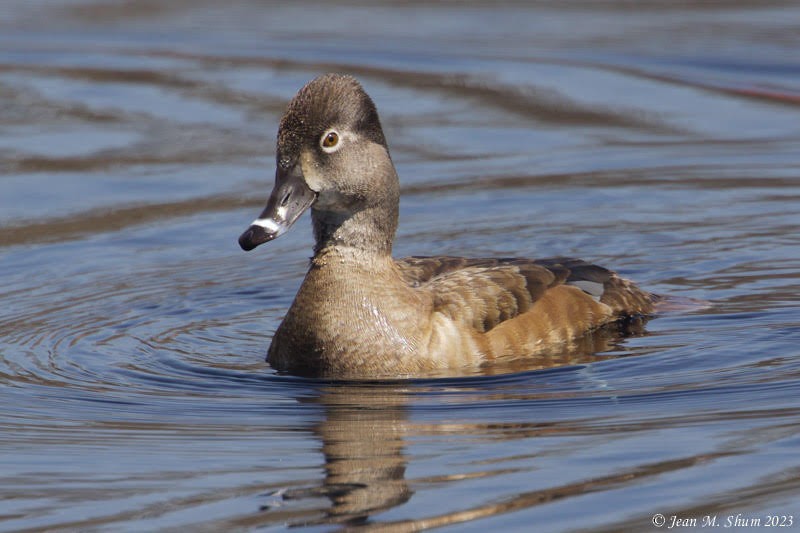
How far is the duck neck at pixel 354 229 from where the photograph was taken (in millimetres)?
7750

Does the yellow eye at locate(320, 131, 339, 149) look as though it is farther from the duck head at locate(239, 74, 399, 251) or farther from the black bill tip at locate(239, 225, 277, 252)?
the black bill tip at locate(239, 225, 277, 252)

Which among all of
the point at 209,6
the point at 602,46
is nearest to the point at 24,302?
the point at 602,46

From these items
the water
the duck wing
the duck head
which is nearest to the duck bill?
the duck head

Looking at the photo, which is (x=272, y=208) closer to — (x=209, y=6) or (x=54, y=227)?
(x=54, y=227)

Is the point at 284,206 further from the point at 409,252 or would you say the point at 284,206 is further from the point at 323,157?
the point at 409,252

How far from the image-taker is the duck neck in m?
7.75

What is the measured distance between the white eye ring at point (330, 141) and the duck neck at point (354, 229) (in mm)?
406

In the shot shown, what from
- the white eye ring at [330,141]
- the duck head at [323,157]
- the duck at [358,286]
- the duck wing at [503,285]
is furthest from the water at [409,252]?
the white eye ring at [330,141]

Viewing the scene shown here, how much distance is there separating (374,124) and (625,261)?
3.04m

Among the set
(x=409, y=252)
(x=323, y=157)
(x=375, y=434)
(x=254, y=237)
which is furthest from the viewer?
(x=409, y=252)

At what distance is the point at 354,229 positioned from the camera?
7.75 metres

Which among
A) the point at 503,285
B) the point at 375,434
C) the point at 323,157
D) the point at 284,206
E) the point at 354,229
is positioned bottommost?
the point at 375,434

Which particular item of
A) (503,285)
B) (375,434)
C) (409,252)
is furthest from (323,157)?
(409,252)

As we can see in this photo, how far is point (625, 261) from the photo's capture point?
401 inches
